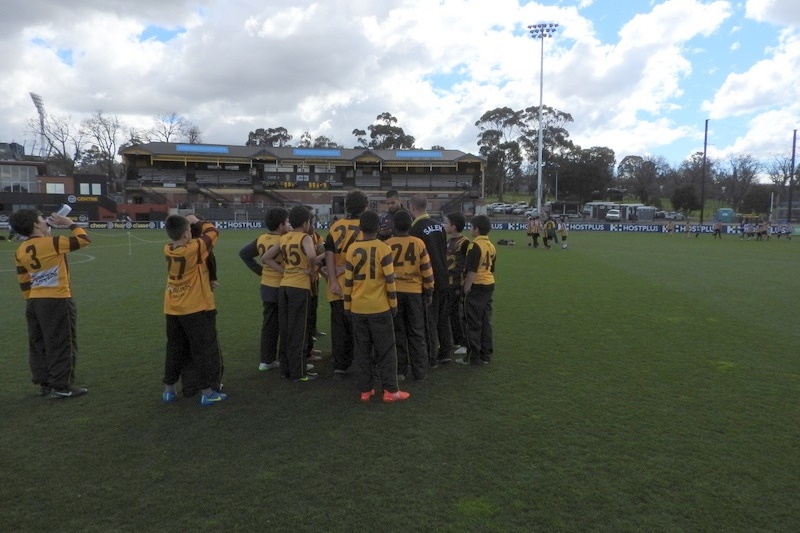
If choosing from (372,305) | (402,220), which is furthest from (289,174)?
(372,305)

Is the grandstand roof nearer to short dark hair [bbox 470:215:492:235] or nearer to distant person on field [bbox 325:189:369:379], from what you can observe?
short dark hair [bbox 470:215:492:235]

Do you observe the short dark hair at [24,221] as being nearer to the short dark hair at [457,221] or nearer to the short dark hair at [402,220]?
the short dark hair at [402,220]

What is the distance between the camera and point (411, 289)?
5414 millimetres

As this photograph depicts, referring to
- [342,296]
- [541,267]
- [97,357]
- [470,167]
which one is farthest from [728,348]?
[470,167]

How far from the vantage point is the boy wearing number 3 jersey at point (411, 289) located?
17.5ft

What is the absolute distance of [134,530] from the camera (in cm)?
303

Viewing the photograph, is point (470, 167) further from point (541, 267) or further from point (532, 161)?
point (541, 267)

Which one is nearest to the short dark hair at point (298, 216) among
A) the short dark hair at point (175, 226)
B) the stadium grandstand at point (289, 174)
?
the short dark hair at point (175, 226)

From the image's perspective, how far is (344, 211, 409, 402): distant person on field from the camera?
497 centimetres

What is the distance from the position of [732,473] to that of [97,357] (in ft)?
21.6

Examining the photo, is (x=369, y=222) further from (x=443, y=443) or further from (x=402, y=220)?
(x=443, y=443)

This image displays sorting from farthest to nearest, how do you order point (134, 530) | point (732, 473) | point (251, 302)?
point (251, 302) → point (732, 473) → point (134, 530)

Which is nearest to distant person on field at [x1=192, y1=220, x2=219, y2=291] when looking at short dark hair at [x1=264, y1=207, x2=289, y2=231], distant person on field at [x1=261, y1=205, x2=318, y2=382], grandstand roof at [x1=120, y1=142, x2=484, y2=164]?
distant person on field at [x1=261, y1=205, x2=318, y2=382]

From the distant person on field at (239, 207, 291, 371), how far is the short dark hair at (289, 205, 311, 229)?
0.56 metres
